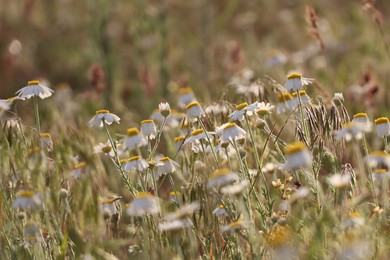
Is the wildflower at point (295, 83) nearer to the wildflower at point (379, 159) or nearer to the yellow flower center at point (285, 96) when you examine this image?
the yellow flower center at point (285, 96)

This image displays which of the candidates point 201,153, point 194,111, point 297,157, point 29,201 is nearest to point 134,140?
point 194,111

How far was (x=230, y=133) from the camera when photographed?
2.22 metres

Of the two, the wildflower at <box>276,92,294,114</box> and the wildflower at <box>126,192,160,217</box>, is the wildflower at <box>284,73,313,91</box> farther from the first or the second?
the wildflower at <box>126,192,160,217</box>

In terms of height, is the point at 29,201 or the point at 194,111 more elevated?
the point at 194,111

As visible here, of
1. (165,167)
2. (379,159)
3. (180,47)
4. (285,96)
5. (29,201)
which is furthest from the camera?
(180,47)

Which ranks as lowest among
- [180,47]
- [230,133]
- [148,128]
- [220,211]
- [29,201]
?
[220,211]

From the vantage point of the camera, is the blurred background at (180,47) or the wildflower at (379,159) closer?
the wildflower at (379,159)

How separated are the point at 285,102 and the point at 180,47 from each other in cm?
486

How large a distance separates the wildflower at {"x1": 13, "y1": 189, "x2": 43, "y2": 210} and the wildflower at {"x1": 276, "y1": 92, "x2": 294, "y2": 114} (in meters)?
0.98

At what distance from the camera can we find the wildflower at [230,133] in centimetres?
220

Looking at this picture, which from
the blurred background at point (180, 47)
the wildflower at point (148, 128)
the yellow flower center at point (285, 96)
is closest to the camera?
the wildflower at point (148, 128)

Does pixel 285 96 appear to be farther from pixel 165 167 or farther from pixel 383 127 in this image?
A: pixel 165 167

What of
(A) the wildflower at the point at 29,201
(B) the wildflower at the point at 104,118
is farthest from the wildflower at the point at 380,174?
(A) the wildflower at the point at 29,201

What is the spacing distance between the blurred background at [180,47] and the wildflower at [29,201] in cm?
183
